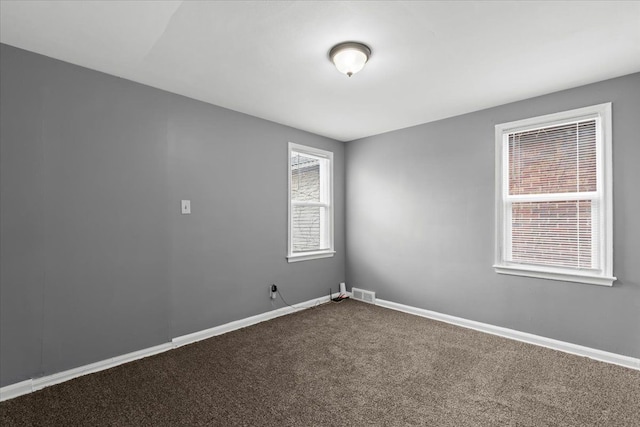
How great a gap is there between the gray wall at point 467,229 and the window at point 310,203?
38 cm

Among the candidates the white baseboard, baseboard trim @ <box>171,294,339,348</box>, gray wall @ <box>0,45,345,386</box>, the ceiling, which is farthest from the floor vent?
the ceiling

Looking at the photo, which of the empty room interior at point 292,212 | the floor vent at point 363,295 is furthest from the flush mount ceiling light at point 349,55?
the floor vent at point 363,295

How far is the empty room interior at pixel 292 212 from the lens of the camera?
2023mm

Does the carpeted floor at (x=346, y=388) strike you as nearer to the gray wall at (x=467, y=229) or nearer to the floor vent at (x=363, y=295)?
the gray wall at (x=467, y=229)

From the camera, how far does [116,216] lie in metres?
2.69

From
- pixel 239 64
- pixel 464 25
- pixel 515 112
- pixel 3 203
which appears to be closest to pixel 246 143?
pixel 239 64

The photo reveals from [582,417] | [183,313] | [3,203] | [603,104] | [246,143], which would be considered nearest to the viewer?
[582,417]

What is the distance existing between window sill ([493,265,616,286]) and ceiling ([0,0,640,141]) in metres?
1.73

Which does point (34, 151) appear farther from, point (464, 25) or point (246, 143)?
point (464, 25)

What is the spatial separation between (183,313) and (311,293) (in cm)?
178

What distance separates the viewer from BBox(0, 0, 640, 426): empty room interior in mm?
2023

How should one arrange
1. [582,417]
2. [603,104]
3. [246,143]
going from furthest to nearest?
[246,143] < [603,104] < [582,417]

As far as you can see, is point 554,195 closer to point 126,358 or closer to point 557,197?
point 557,197

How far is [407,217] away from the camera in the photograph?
13.7ft
